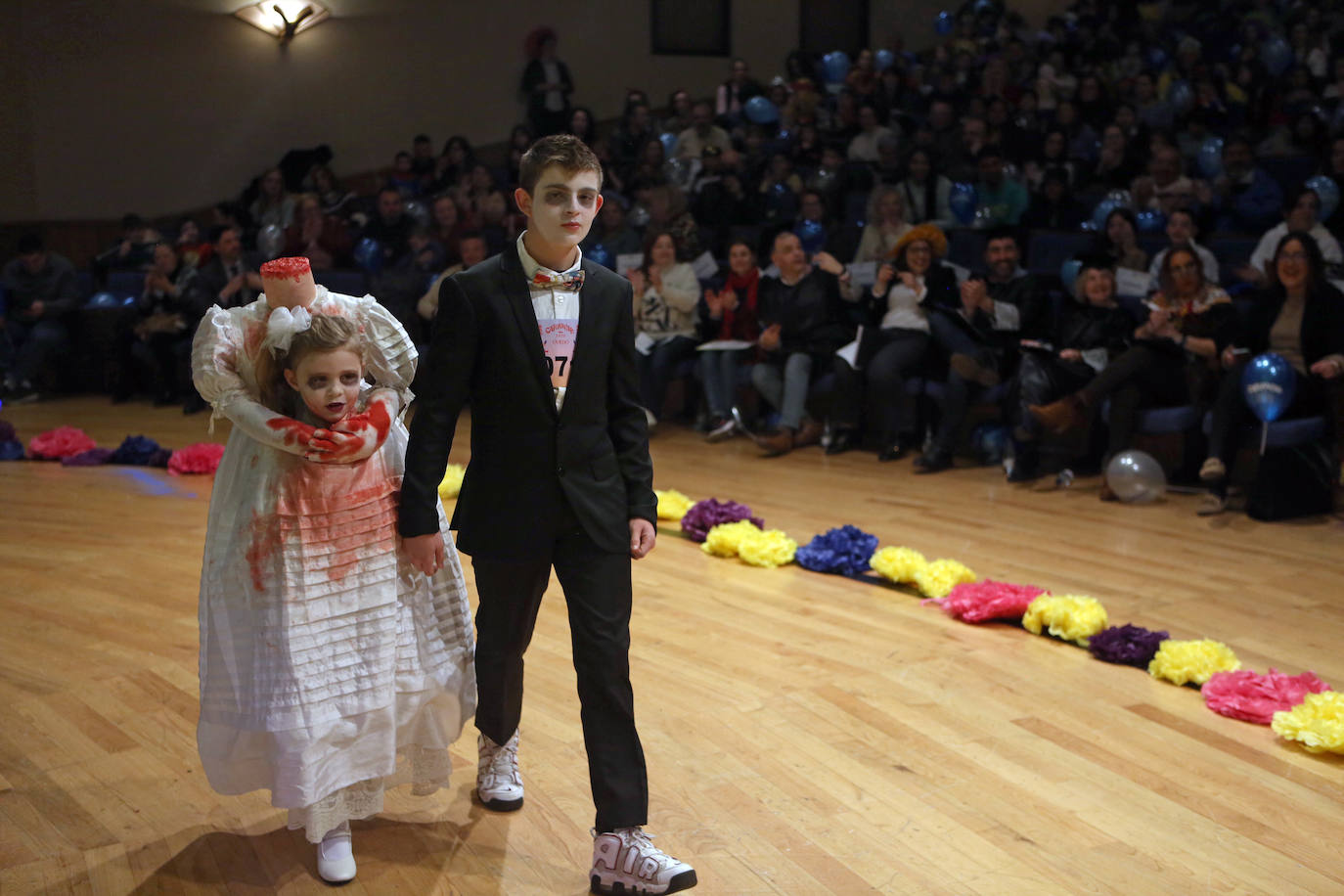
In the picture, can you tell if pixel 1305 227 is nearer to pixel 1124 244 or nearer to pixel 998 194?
pixel 1124 244

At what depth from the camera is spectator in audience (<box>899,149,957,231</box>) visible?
785 cm

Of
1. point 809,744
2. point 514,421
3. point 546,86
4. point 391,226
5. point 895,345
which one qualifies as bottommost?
point 809,744

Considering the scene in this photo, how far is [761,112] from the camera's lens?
10664 mm

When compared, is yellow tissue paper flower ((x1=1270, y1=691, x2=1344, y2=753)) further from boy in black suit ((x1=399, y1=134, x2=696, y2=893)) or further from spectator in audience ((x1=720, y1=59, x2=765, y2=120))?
spectator in audience ((x1=720, y1=59, x2=765, y2=120))

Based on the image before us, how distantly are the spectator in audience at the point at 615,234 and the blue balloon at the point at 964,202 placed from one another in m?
2.00

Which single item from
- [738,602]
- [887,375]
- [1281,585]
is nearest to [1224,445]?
[1281,585]

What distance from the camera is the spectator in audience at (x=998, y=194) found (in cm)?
758

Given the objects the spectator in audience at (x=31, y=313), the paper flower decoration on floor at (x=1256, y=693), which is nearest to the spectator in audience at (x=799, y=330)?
the paper flower decoration on floor at (x=1256, y=693)

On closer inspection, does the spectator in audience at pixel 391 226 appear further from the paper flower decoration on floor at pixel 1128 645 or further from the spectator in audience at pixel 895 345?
the paper flower decoration on floor at pixel 1128 645

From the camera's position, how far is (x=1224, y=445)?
530 cm

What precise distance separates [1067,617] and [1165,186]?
4.53 meters

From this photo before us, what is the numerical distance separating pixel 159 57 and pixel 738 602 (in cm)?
983

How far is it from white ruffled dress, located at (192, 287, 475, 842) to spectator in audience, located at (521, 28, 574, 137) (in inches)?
365

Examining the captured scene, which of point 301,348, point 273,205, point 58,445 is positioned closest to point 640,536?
point 301,348
